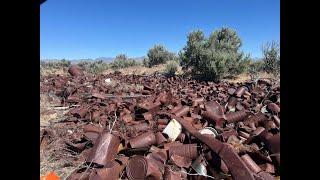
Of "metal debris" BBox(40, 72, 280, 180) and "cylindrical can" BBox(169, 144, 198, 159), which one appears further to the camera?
"cylindrical can" BBox(169, 144, 198, 159)

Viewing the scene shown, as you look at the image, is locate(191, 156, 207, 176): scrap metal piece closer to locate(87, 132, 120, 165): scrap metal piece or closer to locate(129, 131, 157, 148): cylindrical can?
locate(129, 131, 157, 148): cylindrical can

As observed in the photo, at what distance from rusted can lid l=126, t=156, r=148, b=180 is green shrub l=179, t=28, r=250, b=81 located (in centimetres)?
1374

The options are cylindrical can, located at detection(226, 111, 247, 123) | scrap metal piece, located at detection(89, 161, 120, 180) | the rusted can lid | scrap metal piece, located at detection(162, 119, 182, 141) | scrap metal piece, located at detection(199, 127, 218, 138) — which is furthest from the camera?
cylindrical can, located at detection(226, 111, 247, 123)

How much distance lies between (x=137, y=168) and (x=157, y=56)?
24209 mm

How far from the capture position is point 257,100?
28.0 ft

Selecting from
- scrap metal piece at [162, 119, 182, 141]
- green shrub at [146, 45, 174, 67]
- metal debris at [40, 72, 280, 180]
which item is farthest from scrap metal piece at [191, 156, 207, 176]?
green shrub at [146, 45, 174, 67]

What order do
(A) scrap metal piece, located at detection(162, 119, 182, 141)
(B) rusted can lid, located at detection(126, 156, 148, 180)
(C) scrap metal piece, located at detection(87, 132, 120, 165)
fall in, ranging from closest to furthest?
(B) rusted can lid, located at detection(126, 156, 148, 180) < (C) scrap metal piece, located at detection(87, 132, 120, 165) < (A) scrap metal piece, located at detection(162, 119, 182, 141)

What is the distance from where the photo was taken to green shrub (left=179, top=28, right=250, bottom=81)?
17703 millimetres

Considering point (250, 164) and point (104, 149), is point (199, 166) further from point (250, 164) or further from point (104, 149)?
point (104, 149)

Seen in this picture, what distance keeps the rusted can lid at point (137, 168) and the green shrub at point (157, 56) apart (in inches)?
932
